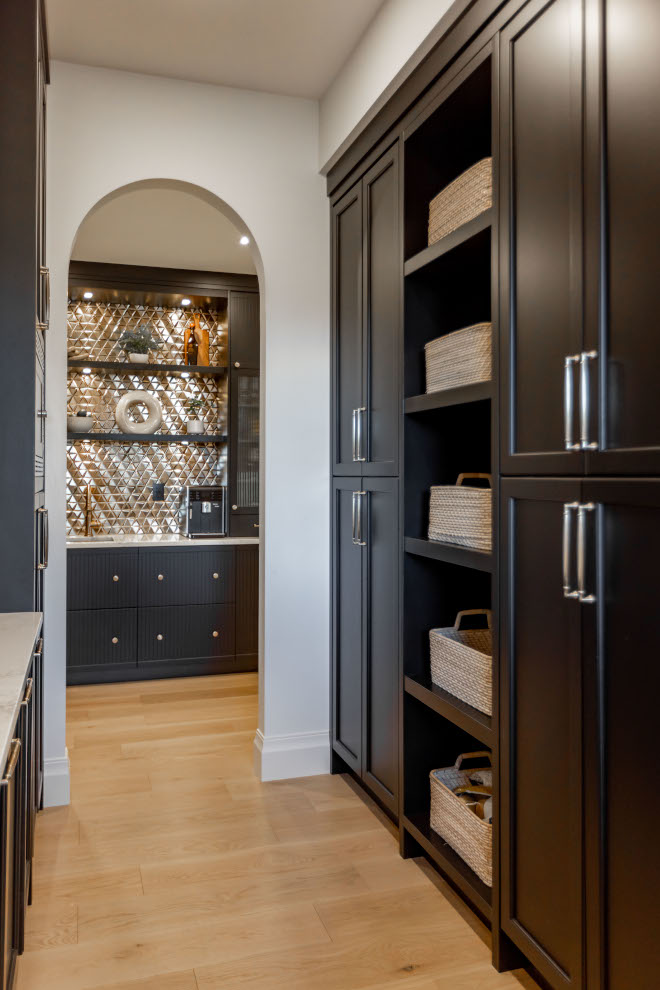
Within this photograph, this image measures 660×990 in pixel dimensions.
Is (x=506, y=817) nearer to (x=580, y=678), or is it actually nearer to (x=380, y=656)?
(x=580, y=678)

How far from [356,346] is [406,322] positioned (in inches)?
18.9

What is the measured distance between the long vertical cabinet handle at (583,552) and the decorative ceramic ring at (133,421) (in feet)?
13.4

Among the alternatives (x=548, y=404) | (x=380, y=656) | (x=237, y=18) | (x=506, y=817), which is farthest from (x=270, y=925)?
(x=237, y=18)

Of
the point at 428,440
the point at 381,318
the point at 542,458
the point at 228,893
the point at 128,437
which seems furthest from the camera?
the point at 128,437

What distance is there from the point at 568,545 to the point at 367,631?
139 cm

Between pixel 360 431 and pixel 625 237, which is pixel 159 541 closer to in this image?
pixel 360 431

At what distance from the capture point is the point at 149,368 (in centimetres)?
509

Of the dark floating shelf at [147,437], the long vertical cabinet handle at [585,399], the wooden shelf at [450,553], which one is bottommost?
the wooden shelf at [450,553]

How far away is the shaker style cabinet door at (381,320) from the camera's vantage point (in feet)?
8.38

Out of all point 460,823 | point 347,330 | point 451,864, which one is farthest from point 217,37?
point 451,864

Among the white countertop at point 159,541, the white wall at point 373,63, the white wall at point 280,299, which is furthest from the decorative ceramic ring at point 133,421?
the white wall at point 373,63

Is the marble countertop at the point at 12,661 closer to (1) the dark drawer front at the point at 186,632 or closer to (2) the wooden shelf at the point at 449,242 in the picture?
(2) the wooden shelf at the point at 449,242

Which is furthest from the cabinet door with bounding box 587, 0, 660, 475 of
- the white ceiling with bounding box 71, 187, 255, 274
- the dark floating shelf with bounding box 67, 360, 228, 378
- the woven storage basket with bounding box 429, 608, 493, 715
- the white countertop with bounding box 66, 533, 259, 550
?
the dark floating shelf with bounding box 67, 360, 228, 378

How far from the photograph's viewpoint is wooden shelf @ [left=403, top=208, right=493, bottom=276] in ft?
6.41
